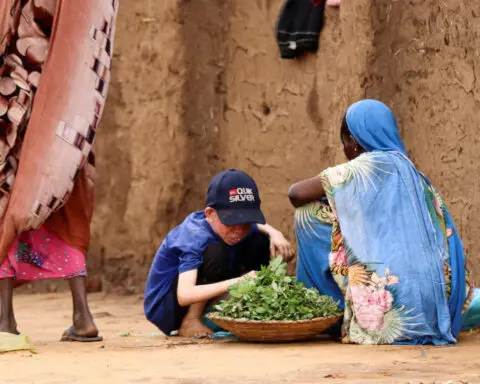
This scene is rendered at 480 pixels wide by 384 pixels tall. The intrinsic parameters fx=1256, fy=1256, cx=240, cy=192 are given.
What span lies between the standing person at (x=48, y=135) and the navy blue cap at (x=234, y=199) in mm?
660

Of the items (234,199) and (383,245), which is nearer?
(383,245)

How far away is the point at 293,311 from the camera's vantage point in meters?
5.59

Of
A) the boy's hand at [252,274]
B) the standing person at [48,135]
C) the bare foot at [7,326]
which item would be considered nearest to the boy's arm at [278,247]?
the boy's hand at [252,274]

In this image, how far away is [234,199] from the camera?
6031 millimetres

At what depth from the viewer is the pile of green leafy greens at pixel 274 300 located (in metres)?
5.59

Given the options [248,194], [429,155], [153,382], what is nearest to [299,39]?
[429,155]

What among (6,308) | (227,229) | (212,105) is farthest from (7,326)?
(212,105)

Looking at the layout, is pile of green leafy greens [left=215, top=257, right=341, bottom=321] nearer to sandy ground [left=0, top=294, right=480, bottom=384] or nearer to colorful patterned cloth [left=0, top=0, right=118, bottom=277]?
sandy ground [left=0, top=294, right=480, bottom=384]

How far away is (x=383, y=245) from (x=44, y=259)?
1.66m

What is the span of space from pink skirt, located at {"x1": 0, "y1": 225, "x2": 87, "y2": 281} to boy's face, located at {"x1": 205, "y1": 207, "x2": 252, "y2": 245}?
664 mm

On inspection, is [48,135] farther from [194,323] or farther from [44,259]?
[194,323]

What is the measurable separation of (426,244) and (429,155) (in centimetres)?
146

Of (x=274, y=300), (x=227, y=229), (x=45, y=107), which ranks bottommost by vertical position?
(x=274, y=300)

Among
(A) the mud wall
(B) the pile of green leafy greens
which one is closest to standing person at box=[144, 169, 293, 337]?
(B) the pile of green leafy greens
